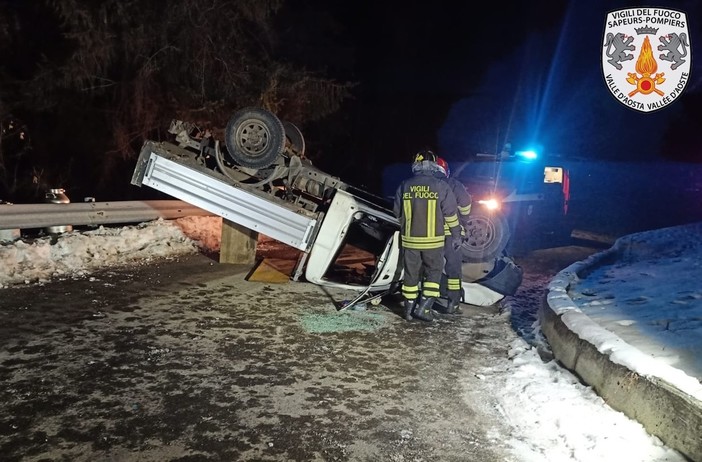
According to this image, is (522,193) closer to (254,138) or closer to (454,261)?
(454,261)

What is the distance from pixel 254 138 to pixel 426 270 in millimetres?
2540

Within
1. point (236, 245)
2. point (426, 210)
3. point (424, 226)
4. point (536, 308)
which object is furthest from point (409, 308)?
point (236, 245)

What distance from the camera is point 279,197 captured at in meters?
6.83

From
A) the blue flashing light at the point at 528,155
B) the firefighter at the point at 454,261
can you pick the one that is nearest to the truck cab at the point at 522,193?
the blue flashing light at the point at 528,155

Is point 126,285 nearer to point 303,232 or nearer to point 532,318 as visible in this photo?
point 303,232

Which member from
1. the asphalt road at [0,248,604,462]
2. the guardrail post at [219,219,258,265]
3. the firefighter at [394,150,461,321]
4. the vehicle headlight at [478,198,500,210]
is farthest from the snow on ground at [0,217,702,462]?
the vehicle headlight at [478,198,500,210]

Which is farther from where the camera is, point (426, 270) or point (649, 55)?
point (649, 55)

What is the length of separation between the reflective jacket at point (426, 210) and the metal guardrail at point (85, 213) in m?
4.71

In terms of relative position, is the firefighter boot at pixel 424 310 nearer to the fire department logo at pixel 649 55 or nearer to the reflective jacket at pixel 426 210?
the reflective jacket at pixel 426 210

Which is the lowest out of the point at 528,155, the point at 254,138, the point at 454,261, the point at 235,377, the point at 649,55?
the point at 235,377

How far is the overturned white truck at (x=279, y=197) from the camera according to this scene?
6281 mm

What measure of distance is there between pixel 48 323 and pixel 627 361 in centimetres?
462

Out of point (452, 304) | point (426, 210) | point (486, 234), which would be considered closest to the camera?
point (426, 210)

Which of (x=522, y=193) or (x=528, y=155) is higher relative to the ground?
(x=528, y=155)
